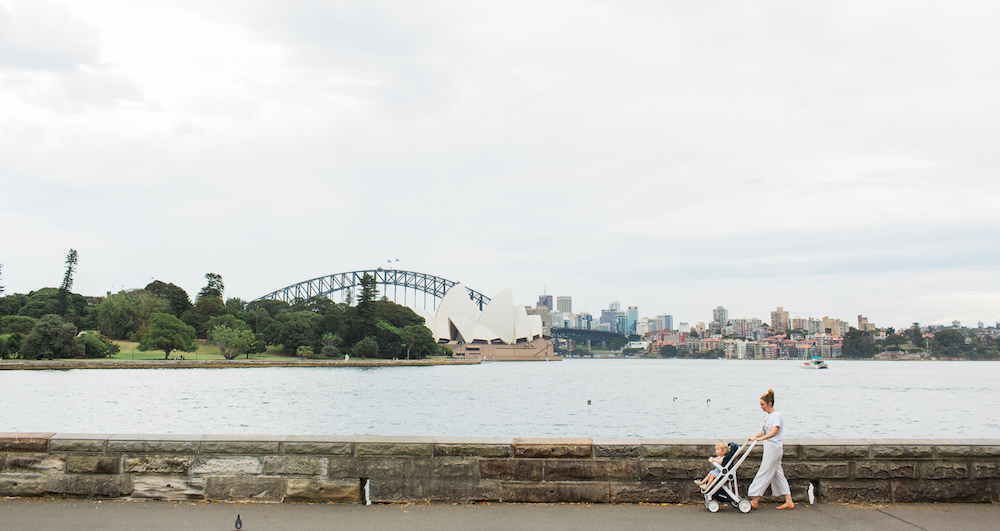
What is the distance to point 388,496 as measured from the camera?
276 inches

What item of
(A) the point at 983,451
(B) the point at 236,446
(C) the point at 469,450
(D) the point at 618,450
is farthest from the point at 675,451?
(B) the point at 236,446

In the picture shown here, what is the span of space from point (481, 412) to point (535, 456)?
32.6 m

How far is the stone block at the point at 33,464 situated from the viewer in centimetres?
701

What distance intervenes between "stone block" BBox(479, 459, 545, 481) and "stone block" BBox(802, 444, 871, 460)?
2.66m

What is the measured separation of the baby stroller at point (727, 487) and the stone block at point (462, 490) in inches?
79.8

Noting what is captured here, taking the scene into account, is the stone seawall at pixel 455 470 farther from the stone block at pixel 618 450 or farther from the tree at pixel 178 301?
the tree at pixel 178 301

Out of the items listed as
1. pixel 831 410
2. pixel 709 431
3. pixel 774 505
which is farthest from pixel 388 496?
pixel 831 410

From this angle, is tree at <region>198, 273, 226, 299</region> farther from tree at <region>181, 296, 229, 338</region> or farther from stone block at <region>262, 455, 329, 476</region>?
stone block at <region>262, 455, 329, 476</region>

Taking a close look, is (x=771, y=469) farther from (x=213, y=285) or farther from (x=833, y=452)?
(x=213, y=285)

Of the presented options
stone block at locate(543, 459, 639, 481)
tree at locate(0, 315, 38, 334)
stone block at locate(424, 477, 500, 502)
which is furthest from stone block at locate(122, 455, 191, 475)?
tree at locate(0, 315, 38, 334)

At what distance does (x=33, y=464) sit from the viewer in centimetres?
701

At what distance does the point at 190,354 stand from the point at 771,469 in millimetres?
114358

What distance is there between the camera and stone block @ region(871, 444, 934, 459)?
704 cm

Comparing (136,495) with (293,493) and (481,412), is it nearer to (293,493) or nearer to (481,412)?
(293,493)
